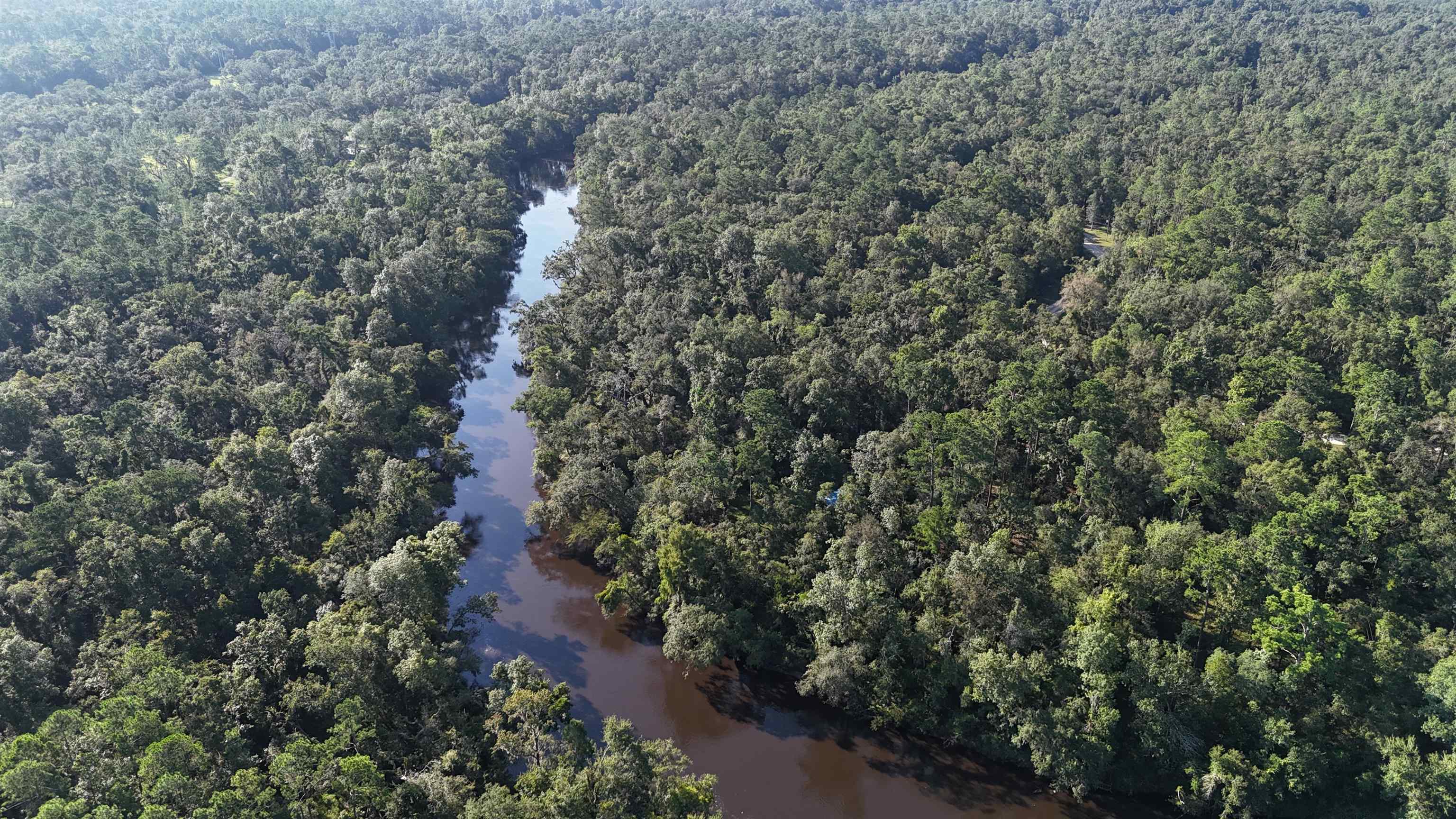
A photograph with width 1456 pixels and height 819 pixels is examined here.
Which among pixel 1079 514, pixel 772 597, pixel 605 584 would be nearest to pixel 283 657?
pixel 605 584

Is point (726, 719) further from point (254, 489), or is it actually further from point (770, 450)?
point (254, 489)

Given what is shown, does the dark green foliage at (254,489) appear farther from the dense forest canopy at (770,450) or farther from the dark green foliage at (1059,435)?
the dark green foliage at (1059,435)

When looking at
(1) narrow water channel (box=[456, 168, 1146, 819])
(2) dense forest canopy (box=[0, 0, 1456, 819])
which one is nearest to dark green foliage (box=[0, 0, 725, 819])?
(2) dense forest canopy (box=[0, 0, 1456, 819])

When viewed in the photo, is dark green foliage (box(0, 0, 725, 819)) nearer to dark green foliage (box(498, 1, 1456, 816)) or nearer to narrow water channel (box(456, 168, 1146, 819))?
narrow water channel (box(456, 168, 1146, 819))

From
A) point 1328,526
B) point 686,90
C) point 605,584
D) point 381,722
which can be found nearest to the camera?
point 381,722

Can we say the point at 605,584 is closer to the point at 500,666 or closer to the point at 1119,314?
the point at 500,666

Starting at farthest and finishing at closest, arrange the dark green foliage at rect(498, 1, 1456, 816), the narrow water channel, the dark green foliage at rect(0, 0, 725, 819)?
the narrow water channel, the dark green foliage at rect(498, 1, 1456, 816), the dark green foliage at rect(0, 0, 725, 819)

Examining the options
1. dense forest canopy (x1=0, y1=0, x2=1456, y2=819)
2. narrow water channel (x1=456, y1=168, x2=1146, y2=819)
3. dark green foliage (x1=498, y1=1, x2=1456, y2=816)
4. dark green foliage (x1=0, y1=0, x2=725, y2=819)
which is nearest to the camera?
dark green foliage (x1=0, y1=0, x2=725, y2=819)
